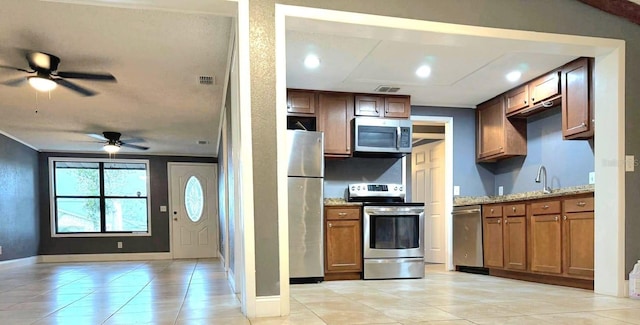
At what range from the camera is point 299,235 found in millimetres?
3855

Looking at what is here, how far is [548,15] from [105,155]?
7.77 metres

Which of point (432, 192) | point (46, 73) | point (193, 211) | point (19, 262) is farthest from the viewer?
point (193, 211)

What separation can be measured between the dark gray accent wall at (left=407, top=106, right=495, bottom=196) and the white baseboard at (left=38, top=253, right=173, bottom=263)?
19.1 feet

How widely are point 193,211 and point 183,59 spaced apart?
17.4ft

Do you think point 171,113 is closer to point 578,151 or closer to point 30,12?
point 30,12

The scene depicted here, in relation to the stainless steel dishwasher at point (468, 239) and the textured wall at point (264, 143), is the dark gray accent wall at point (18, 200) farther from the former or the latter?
the stainless steel dishwasher at point (468, 239)

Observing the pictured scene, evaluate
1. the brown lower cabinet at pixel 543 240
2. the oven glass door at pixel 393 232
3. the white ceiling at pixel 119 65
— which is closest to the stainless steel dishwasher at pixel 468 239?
the brown lower cabinet at pixel 543 240

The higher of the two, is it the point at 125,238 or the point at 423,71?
the point at 423,71

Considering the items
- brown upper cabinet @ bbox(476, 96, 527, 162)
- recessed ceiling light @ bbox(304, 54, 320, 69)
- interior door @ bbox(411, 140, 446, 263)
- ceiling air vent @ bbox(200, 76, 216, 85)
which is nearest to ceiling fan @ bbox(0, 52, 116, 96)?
ceiling air vent @ bbox(200, 76, 216, 85)

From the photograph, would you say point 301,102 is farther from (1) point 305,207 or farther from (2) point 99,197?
(2) point 99,197

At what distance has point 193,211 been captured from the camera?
7996 mm

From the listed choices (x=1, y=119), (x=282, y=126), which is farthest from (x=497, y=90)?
(x=1, y=119)

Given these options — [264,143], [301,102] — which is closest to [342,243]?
[301,102]

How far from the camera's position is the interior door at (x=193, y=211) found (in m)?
7.88
